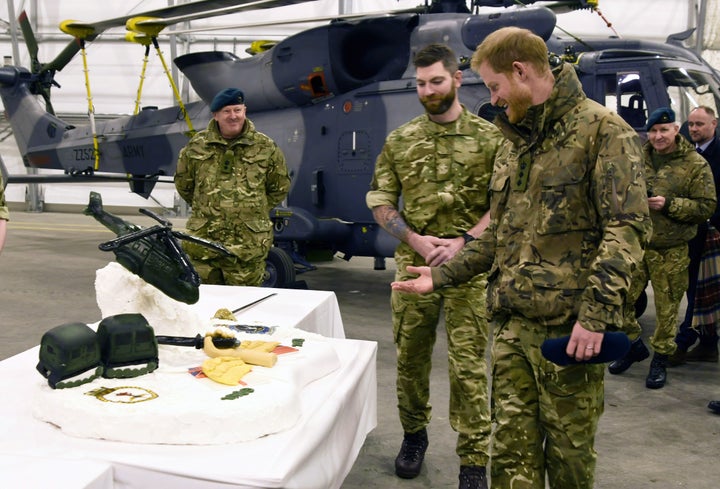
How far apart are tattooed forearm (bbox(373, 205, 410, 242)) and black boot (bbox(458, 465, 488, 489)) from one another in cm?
99

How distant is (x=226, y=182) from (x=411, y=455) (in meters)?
1.81

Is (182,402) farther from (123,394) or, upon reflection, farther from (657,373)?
(657,373)

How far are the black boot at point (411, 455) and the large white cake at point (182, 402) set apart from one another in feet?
3.61

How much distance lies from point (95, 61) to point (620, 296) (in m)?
17.5

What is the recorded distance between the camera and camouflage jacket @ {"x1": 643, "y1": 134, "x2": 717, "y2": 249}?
177 inches

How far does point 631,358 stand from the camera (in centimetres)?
502

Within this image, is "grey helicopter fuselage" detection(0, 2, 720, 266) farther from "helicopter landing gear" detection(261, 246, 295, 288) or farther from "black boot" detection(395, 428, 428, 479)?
"black boot" detection(395, 428, 428, 479)

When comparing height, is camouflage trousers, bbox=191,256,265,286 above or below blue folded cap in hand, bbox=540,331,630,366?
below

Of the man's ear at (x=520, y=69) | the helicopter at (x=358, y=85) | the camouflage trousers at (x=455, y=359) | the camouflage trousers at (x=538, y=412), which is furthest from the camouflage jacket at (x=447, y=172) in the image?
the helicopter at (x=358, y=85)

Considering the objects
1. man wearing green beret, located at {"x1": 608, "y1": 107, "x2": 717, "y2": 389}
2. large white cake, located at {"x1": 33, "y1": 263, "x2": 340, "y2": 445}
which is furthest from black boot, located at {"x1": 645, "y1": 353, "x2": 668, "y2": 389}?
large white cake, located at {"x1": 33, "y1": 263, "x2": 340, "y2": 445}

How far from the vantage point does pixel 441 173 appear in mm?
3119

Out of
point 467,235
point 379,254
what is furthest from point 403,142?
point 379,254

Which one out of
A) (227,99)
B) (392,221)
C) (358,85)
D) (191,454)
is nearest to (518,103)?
(392,221)

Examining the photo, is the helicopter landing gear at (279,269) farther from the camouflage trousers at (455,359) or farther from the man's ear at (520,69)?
the man's ear at (520,69)
